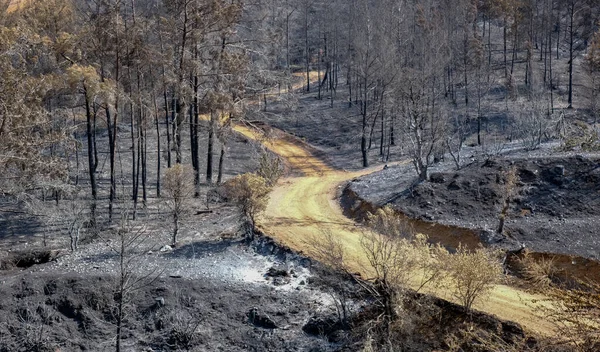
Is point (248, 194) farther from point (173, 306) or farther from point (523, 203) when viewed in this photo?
point (523, 203)

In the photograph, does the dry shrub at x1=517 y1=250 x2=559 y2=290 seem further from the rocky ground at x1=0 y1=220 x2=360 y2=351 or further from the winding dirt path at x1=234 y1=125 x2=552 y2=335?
the rocky ground at x1=0 y1=220 x2=360 y2=351

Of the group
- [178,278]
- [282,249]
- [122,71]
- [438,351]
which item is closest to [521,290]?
[438,351]

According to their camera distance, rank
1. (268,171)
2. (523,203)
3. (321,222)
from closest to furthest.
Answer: (523,203) → (321,222) → (268,171)

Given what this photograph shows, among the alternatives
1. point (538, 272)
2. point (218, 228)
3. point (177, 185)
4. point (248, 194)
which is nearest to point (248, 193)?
point (248, 194)

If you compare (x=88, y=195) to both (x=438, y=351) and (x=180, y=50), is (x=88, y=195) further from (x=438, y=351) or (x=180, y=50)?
(x=438, y=351)

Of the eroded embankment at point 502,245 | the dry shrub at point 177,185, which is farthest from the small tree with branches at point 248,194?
the eroded embankment at point 502,245

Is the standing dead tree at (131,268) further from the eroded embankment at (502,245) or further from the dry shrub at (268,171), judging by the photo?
the dry shrub at (268,171)

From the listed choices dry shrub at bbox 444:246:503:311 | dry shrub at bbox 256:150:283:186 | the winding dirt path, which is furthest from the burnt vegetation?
the winding dirt path
